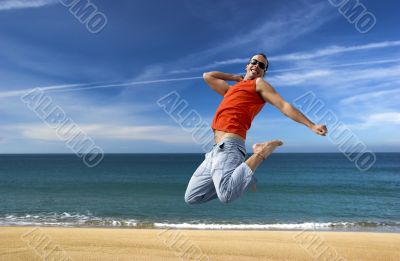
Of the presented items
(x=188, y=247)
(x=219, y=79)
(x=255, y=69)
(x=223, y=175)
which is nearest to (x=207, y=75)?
(x=219, y=79)

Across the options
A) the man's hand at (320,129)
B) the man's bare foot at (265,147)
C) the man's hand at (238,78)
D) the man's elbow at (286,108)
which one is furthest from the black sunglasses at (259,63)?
the man's hand at (320,129)

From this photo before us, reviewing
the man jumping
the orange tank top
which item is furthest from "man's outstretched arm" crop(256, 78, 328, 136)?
the orange tank top

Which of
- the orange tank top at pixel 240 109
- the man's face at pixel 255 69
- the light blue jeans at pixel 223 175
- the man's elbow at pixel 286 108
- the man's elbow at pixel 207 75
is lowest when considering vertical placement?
the light blue jeans at pixel 223 175

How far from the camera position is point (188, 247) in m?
9.84

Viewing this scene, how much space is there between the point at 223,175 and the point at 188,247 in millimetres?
6291

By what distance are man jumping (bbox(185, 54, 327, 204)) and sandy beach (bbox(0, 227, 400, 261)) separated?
4732 mm

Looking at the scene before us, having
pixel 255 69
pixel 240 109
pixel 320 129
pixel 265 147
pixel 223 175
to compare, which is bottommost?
pixel 223 175

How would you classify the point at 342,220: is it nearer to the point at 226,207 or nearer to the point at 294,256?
the point at 226,207

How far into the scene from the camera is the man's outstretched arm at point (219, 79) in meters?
4.87

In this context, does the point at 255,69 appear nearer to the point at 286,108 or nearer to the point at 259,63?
the point at 259,63

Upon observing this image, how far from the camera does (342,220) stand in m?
21.6

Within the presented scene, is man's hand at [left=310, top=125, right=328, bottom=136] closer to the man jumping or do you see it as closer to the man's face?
the man jumping

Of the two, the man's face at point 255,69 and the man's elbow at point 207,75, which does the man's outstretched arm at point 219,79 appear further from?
the man's face at point 255,69

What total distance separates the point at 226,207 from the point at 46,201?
50.2 ft
